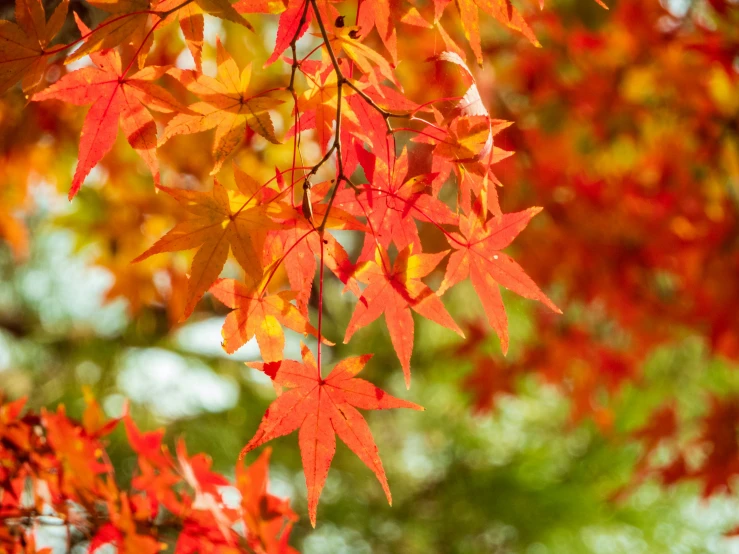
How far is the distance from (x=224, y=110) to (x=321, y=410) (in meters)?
0.27

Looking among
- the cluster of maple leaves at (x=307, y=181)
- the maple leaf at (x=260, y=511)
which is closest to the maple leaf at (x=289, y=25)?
the cluster of maple leaves at (x=307, y=181)

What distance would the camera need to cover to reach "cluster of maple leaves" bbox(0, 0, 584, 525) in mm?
516

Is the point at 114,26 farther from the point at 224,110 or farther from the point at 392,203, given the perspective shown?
the point at 392,203

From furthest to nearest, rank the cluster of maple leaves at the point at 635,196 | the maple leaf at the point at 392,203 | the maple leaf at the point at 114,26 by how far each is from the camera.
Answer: the cluster of maple leaves at the point at 635,196 < the maple leaf at the point at 392,203 < the maple leaf at the point at 114,26

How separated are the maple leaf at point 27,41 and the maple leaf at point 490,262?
37 cm

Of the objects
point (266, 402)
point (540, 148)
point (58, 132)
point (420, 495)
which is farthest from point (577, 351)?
point (58, 132)

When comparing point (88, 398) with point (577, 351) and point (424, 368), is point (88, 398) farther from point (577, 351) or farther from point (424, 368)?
point (424, 368)

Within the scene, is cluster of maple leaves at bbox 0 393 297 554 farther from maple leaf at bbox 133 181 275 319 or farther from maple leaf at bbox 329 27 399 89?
maple leaf at bbox 329 27 399 89

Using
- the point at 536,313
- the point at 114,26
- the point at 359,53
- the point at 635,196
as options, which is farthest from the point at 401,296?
the point at 536,313

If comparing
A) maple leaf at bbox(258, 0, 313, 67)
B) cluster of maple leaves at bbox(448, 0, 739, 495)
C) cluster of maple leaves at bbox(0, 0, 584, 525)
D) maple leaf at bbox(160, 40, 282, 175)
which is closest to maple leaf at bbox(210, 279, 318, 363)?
cluster of maple leaves at bbox(0, 0, 584, 525)

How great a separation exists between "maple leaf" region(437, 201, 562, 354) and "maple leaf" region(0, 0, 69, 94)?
1.21ft

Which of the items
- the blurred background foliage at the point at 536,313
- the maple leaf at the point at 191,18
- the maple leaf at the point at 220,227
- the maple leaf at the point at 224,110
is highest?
the maple leaf at the point at 191,18

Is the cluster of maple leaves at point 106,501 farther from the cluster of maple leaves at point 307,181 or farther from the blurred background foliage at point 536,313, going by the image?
the blurred background foliage at point 536,313

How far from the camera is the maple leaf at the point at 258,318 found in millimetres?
542
